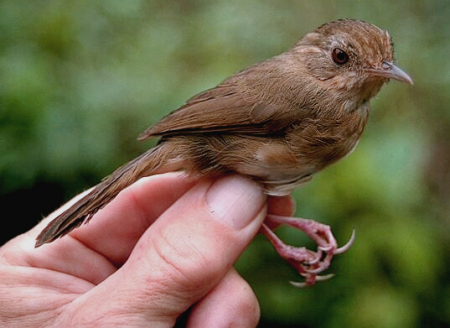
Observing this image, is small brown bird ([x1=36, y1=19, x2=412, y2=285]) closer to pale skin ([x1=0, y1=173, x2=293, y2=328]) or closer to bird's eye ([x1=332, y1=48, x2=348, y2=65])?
bird's eye ([x1=332, y1=48, x2=348, y2=65])

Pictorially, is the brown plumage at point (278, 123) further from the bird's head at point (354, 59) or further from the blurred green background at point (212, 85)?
the blurred green background at point (212, 85)

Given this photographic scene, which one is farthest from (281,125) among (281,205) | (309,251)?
(309,251)

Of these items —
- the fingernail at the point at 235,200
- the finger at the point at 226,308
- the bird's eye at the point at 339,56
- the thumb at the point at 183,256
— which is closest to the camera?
the thumb at the point at 183,256

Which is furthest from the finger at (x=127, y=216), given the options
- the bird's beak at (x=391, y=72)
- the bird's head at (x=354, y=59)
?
the bird's beak at (x=391, y=72)

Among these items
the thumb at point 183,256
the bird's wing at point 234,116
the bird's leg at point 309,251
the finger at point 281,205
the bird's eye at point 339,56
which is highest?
the bird's eye at point 339,56

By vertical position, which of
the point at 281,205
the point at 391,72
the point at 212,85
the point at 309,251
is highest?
the point at 391,72

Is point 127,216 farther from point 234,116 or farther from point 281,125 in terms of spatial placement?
point 281,125
